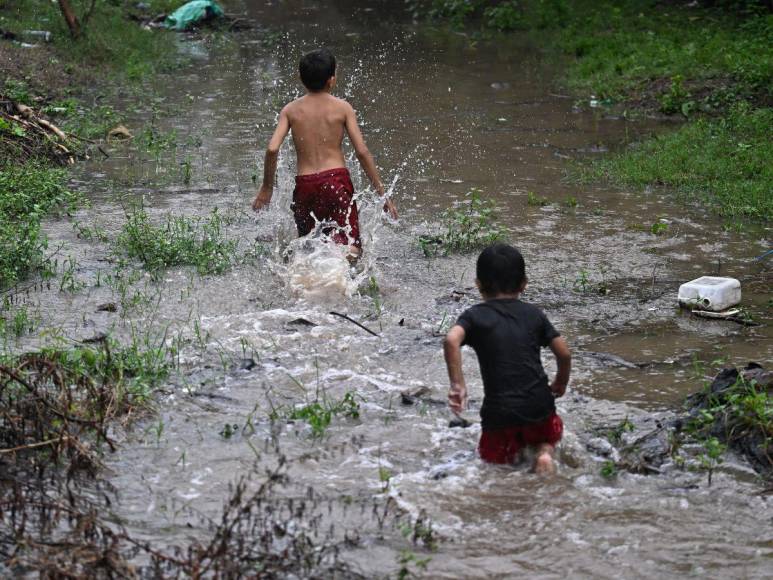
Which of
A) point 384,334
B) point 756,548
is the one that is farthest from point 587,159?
point 756,548

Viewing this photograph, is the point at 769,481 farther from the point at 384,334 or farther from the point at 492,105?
the point at 492,105

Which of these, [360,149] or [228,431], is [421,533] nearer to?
[228,431]

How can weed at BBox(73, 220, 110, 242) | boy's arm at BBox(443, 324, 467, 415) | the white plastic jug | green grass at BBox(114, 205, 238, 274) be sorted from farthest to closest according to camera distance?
weed at BBox(73, 220, 110, 242) → green grass at BBox(114, 205, 238, 274) → the white plastic jug → boy's arm at BBox(443, 324, 467, 415)

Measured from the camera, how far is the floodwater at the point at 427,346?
406cm

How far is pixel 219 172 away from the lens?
997 cm

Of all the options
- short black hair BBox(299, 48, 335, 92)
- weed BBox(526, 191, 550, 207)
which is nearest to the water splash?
short black hair BBox(299, 48, 335, 92)

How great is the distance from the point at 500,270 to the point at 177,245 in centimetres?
355

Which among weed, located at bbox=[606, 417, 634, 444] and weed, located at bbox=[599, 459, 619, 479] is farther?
weed, located at bbox=[606, 417, 634, 444]

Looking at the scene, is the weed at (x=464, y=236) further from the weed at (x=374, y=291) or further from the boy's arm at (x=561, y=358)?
the boy's arm at (x=561, y=358)

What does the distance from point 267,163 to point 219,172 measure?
10.3ft

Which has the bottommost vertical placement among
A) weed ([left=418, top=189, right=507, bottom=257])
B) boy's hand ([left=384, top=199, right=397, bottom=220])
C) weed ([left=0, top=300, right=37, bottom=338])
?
weed ([left=0, top=300, right=37, bottom=338])

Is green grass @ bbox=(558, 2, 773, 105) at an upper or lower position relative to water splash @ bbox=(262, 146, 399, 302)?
upper

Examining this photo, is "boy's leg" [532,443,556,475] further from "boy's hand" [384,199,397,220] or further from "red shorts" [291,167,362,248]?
"red shorts" [291,167,362,248]

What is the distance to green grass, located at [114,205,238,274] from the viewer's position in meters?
7.31
